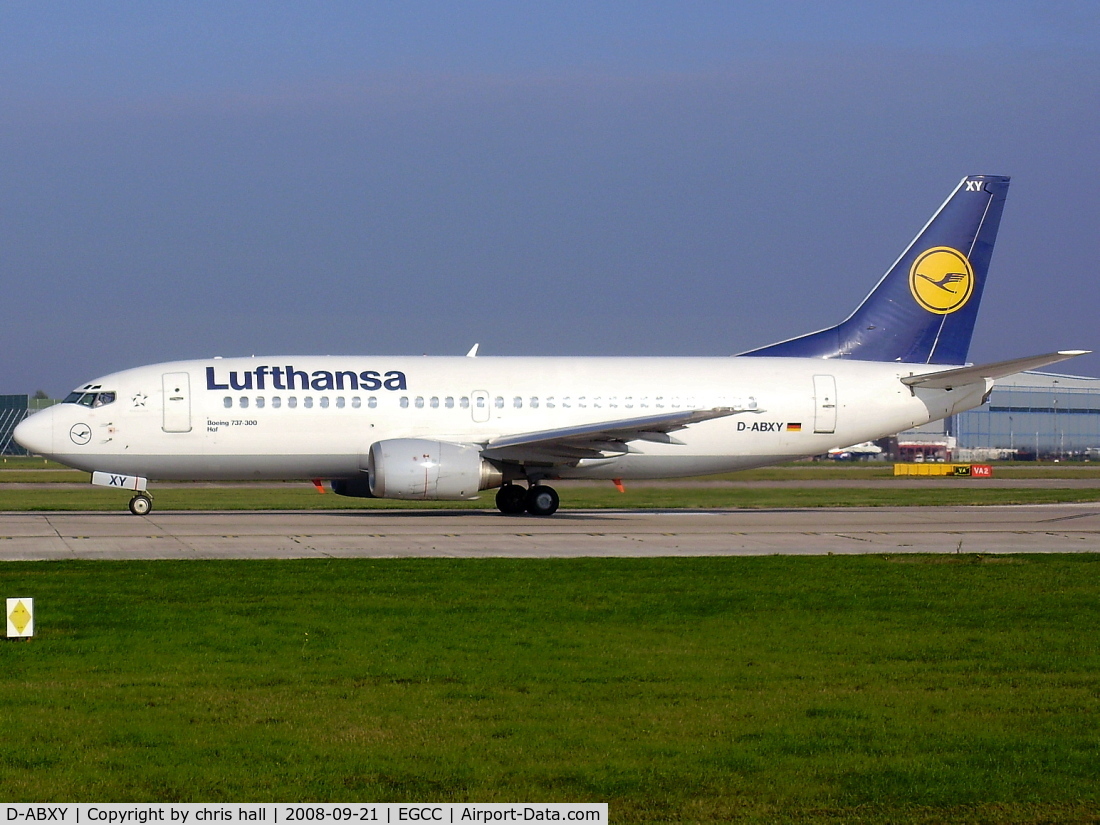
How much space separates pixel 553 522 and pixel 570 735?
20.4m

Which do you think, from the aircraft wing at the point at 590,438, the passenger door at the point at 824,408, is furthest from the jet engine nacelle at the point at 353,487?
the passenger door at the point at 824,408

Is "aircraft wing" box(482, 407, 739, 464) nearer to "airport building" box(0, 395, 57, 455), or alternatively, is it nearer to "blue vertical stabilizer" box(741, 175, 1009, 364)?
"blue vertical stabilizer" box(741, 175, 1009, 364)

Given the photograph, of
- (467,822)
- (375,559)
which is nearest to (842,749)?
(467,822)

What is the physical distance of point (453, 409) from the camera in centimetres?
3145

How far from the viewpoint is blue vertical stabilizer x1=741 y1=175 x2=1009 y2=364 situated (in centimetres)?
3462

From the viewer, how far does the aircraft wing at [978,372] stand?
2922 centimetres

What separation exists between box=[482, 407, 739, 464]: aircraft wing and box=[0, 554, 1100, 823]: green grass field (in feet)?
40.0

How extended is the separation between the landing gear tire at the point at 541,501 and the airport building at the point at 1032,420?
4165 inches

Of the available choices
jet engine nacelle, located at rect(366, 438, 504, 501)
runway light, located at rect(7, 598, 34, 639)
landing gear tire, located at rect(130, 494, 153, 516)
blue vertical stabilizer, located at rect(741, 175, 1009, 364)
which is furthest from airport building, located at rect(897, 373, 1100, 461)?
runway light, located at rect(7, 598, 34, 639)

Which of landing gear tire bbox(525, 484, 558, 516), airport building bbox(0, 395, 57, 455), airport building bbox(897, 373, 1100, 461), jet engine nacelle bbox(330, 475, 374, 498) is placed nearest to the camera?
landing gear tire bbox(525, 484, 558, 516)

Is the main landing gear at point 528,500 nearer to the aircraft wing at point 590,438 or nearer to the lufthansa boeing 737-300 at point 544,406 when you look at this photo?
the lufthansa boeing 737-300 at point 544,406

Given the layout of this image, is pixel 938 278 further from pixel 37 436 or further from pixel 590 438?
pixel 37 436

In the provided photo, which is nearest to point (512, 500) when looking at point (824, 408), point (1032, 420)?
point (824, 408)
